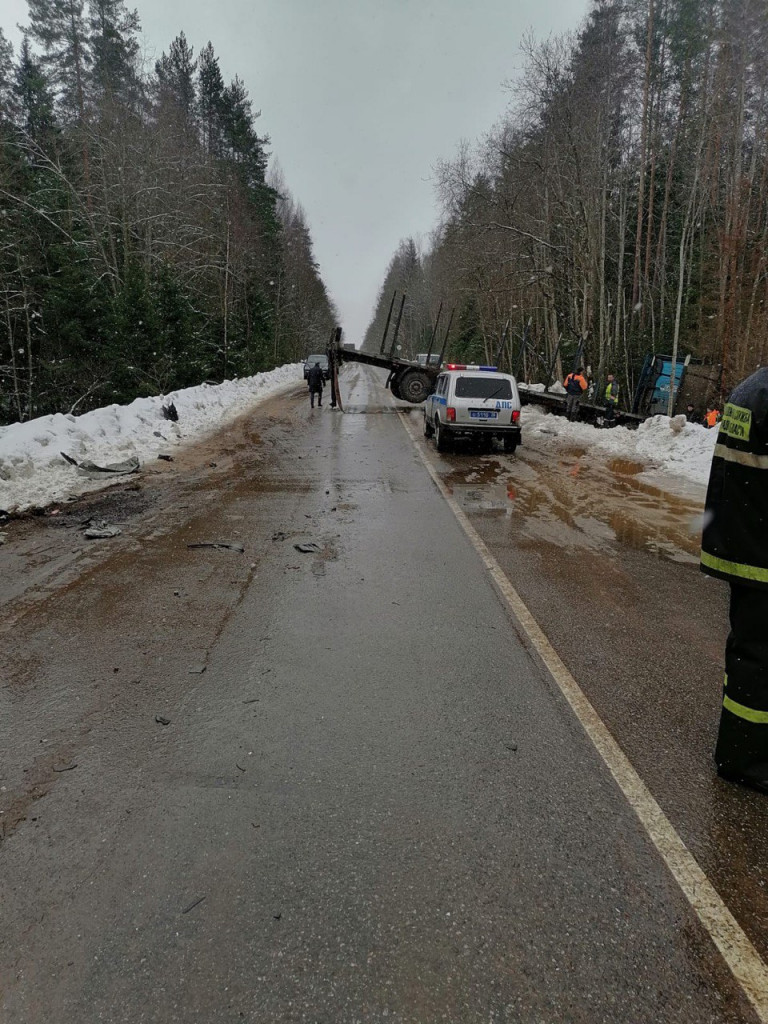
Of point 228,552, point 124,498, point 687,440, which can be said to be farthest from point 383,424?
point 228,552

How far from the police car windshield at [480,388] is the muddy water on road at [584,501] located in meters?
1.42

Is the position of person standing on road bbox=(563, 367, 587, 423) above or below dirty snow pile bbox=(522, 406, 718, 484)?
above

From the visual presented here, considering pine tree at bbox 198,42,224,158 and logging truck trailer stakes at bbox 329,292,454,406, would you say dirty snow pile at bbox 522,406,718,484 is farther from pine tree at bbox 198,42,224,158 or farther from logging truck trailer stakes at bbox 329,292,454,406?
pine tree at bbox 198,42,224,158

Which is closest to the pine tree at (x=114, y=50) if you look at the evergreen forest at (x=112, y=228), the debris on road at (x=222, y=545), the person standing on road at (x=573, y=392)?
the evergreen forest at (x=112, y=228)

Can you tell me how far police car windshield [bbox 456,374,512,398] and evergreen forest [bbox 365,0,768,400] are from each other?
7043 millimetres

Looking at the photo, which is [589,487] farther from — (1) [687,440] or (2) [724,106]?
(2) [724,106]

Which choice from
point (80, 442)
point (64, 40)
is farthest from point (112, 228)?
point (80, 442)

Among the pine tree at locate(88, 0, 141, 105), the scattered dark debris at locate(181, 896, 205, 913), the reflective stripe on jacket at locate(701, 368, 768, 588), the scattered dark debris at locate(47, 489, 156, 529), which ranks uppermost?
the pine tree at locate(88, 0, 141, 105)

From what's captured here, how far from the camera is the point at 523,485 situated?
10070 millimetres

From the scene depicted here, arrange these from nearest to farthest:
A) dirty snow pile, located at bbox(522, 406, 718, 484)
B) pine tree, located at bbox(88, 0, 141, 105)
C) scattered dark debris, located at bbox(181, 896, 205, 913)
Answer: scattered dark debris, located at bbox(181, 896, 205, 913) → dirty snow pile, located at bbox(522, 406, 718, 484) → pine tree, located at bbox(88, 0, 141, 105)

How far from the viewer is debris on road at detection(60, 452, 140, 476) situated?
Result: 381 inches

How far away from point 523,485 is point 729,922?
8.37m

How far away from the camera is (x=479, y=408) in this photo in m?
13.1

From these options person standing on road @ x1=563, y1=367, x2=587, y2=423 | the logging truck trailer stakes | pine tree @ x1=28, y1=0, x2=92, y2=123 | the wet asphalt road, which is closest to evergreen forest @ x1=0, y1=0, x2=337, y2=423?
pine tree @ x1=28, y1=0, x2=92, y2=123
